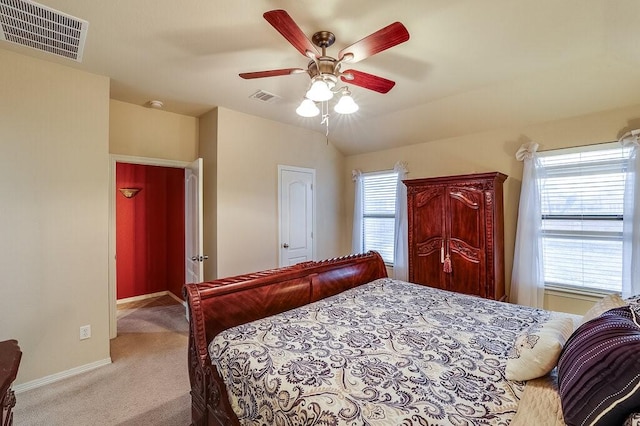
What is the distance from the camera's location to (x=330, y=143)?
5.04 meters

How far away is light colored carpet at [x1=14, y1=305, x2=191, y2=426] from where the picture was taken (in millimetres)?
2062

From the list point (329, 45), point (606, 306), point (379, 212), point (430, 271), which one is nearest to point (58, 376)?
point (329, 45)

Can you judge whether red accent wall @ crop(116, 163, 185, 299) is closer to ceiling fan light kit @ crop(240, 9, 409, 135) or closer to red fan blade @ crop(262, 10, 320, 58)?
ceiling fan light kit @ crop(240, 9, 409, 135)

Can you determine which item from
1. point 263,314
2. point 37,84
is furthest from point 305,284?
point 37,84

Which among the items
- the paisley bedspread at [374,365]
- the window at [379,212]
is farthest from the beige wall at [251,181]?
the paisley bedspread at [374,365]

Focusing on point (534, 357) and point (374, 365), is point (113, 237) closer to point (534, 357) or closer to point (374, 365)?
point (374, 365)

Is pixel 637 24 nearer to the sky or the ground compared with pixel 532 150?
nearer to the sky

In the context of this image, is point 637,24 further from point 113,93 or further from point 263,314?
point 113,93

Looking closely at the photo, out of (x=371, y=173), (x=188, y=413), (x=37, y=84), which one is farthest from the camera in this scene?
(x=371, y=173)

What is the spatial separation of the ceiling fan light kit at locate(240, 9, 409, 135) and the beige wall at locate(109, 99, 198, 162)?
2.25 metres

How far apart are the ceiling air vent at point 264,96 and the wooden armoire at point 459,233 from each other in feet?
6.79

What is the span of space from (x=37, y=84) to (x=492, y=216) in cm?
460

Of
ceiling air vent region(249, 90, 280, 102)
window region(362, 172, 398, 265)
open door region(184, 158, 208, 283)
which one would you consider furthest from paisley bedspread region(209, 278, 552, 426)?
window region(362, 172, 398, 265)

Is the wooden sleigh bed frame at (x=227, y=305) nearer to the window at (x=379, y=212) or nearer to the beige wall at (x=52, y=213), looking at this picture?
the beige wall at (x=52, y=213)
